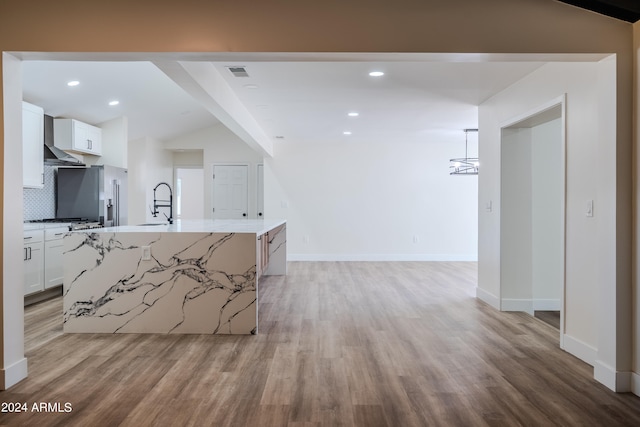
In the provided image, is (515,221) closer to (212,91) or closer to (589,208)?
(589,208)

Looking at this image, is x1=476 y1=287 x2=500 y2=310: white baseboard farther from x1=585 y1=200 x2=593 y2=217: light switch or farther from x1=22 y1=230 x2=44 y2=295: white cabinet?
x1=22 y1=230 x2=44 y2=295: white cabinet

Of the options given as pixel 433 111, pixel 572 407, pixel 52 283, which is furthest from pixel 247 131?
pixel 572 407

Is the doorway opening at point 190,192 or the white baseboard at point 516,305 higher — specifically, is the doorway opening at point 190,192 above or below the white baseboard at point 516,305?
above

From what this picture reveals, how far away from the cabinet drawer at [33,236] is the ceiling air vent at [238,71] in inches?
109

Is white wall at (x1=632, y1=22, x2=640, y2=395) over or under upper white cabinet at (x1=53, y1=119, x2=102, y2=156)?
under

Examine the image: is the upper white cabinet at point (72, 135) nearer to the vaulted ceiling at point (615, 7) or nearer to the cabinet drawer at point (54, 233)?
the cabinet drawer at point (54, 233)

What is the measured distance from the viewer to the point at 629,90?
8.07 feet

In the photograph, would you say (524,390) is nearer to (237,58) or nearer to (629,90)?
(629,90)

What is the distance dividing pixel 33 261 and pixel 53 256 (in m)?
0.38

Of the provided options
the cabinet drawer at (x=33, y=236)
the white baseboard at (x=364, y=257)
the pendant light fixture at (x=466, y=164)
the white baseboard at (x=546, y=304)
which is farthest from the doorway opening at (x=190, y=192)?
the white baseboard at (x=546, y=304)

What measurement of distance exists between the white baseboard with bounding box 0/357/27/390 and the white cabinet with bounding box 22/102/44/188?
9.57 ft

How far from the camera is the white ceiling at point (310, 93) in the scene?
3752 millimetres

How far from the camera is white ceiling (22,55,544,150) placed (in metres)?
3.75

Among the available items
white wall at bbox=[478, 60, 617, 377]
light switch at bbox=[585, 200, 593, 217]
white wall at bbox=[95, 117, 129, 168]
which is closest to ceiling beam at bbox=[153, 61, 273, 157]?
white wall at bbox=[95, 117, 129, 168]
